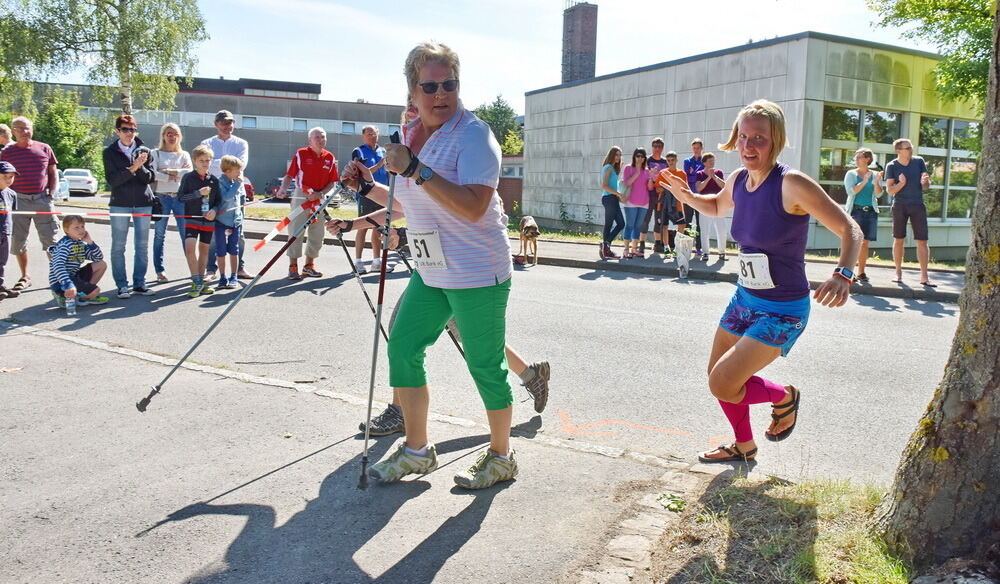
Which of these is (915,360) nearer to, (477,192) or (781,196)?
(781,196)

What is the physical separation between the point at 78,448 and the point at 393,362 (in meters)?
1.88

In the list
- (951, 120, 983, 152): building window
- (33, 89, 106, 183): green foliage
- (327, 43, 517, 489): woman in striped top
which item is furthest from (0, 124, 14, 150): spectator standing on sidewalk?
(33, 89, 106, 183): green foliage

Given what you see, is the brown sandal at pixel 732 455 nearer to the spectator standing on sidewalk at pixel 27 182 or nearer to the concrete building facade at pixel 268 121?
the spectator standing on sidewalk at pixel 27 182

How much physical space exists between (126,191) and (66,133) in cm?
4757

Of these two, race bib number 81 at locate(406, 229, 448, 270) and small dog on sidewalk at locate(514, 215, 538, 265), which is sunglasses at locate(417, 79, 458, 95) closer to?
race bib number 81 at locate(406, 229, 448, 270)

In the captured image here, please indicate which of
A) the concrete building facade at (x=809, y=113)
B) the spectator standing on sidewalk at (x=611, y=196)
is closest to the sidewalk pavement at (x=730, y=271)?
the spectator standing on sidewalk at (x=611, y=196)

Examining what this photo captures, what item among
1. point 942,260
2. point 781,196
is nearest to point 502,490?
point 781,196

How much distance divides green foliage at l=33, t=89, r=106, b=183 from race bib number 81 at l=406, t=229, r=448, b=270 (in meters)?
51.1

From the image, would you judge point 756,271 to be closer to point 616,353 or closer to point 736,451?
point 736,451

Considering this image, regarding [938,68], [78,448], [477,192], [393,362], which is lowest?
[78,448]

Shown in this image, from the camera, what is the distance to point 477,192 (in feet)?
11.7

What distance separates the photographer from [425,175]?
348 centimetres

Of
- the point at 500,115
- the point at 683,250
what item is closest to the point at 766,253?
the point at 683,250

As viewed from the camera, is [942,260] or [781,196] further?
[942,260]
